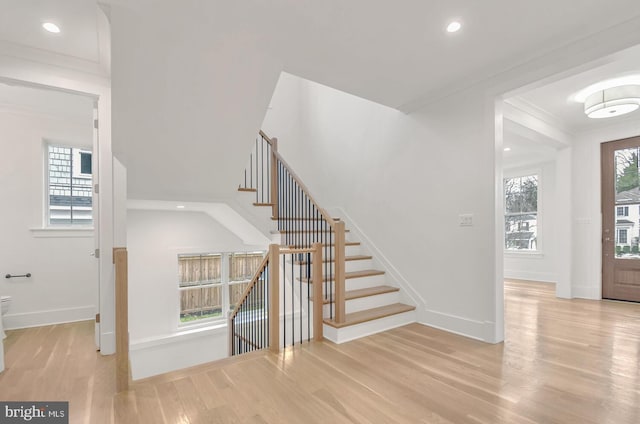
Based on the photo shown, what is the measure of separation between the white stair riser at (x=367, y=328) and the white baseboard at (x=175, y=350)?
2896 mm

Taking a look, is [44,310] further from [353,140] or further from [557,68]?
[557,68]

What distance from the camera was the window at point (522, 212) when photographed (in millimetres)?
6621

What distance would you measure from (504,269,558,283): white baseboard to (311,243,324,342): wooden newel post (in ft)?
18.7

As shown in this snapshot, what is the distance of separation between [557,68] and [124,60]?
140 inches

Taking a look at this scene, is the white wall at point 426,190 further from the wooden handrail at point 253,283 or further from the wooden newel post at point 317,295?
the wooden handrail at point 253,283

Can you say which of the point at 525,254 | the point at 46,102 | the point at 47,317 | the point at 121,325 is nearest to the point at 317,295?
the point at 121,325

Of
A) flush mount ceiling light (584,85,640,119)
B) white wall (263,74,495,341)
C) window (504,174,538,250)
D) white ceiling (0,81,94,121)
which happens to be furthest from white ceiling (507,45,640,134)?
white ceiling (0,81,94,121)

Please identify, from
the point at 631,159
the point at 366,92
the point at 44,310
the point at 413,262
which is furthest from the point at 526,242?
the point at 44,310

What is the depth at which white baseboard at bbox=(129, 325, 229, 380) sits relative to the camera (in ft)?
14.9

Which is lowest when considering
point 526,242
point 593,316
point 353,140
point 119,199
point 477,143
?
point 593,316

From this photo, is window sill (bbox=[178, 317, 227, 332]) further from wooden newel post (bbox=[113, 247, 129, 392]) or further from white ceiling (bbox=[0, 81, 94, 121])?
white ceiling (bbox=[0, 81, 94, 121])

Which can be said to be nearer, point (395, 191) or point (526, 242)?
point (395, 191)

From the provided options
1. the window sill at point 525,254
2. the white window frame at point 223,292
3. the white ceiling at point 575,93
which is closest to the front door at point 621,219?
the white ceiling at point 575,93

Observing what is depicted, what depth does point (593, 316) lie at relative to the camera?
3.77 metres
